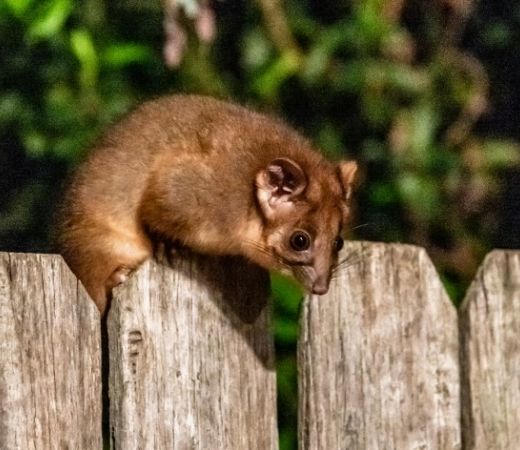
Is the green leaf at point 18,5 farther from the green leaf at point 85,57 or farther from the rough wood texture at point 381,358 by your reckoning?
the rough wood texture at point 381,358

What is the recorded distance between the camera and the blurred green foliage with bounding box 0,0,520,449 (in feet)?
14.9

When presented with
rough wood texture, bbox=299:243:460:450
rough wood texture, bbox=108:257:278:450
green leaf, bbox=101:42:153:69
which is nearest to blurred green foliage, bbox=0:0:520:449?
green leaf, bbox=101:42:153:69

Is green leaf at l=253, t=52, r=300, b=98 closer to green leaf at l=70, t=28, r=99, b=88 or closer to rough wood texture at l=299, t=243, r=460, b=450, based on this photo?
green leaf at l=70, t=28, r=99, b=88

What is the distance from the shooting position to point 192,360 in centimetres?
312

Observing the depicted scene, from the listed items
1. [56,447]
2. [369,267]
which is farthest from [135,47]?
[56,447]

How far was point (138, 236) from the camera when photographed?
3439 mm

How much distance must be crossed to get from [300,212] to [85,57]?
124cm

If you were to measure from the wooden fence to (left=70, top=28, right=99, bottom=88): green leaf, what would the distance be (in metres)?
1.44

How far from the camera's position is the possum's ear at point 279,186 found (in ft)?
11.4

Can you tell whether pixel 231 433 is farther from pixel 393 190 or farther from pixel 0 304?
pixel 393 190

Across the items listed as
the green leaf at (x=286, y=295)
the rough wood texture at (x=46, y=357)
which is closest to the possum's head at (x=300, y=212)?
the green leaf at (x=286, y=295)

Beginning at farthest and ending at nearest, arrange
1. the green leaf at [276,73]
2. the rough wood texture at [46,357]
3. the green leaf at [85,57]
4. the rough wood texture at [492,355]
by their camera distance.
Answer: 1. the green leaf at [276,73]
2. the green leaf at [85,57]
3. the rough wood texture at [492,355]
4. the rough wood texture at [46,357]

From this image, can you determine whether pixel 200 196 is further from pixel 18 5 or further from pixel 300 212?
pixel 18 5

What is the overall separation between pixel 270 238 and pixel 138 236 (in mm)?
346
